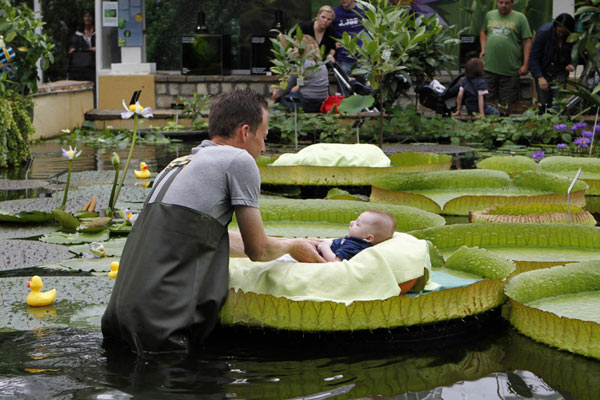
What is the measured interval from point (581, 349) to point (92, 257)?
2.16m

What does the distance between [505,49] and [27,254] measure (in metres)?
9.15

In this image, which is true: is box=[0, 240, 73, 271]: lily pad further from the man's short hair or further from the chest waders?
the man's short hair

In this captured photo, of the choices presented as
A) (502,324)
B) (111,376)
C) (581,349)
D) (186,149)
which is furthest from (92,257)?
(186,149)

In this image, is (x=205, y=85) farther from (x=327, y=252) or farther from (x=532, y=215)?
(x=327, y=252)

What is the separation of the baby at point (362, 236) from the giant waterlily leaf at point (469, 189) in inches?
72.0

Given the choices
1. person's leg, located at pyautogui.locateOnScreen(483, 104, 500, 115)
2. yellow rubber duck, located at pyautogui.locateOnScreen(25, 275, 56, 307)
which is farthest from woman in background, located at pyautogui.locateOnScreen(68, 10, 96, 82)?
yellow rubber duck, located at pyautogui.locateOnScreen(25, 275, 56, 307)

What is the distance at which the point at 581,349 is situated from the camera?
2.82 metres

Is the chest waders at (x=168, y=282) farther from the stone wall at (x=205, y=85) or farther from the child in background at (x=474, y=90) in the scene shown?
the stone wall at (x=205, y=85)

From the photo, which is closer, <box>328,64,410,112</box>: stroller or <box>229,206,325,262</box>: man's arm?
<box>229,206,325,262</box>: man's arm

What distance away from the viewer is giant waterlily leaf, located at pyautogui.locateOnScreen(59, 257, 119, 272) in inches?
147

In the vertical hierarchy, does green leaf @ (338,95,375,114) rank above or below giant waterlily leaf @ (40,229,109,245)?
above

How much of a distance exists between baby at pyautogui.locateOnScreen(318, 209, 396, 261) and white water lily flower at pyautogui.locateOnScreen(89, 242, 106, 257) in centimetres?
119

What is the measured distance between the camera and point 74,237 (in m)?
4.40

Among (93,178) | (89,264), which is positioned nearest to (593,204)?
(89,264)
